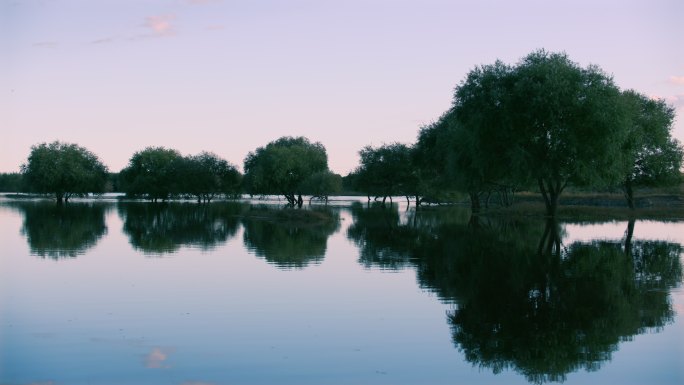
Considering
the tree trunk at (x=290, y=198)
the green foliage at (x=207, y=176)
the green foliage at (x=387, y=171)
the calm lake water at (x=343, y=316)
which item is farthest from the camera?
the green foliage at (x=207, y=176)

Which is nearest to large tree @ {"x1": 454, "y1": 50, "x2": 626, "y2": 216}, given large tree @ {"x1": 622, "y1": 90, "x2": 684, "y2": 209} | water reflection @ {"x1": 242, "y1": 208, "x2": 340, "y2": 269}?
water reflection @ {"x1": 242, "y1": 208, "x2": 340, "y2": 269}

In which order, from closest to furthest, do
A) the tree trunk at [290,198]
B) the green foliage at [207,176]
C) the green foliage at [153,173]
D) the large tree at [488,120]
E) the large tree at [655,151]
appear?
the large tree at [488,120], the large tree at [655,151], the tree trunk at [290,198], the green foliage at [207,176], the green foliage at [153,173]

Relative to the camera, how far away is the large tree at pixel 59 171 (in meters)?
124

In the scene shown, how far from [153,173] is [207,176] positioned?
50.0 feet

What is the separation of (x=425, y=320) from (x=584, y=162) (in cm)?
3997

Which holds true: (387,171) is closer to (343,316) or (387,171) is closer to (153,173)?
(153,173)

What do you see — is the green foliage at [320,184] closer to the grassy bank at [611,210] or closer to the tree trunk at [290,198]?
the tree trunk at [290,198]

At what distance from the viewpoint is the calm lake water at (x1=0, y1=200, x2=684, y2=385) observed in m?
10.6

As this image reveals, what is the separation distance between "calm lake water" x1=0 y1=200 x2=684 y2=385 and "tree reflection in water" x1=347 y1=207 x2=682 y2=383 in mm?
62

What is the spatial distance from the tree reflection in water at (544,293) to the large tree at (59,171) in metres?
109

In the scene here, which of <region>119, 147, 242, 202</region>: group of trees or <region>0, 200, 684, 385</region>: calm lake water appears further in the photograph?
<region>119, 147, 242, 202</region>: group of trees

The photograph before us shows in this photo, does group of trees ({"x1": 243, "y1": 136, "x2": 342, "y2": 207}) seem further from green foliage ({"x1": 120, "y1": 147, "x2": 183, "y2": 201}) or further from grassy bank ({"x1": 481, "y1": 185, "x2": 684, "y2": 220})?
grassy bank ({"x1": 481, "y1": 185, "x2": 684, "y2": 220})

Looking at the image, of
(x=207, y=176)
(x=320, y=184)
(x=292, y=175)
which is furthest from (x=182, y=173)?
(x=320, y=184)

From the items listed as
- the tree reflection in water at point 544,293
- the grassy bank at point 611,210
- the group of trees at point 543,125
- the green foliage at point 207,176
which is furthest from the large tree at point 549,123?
the green foliage at point 207,176
